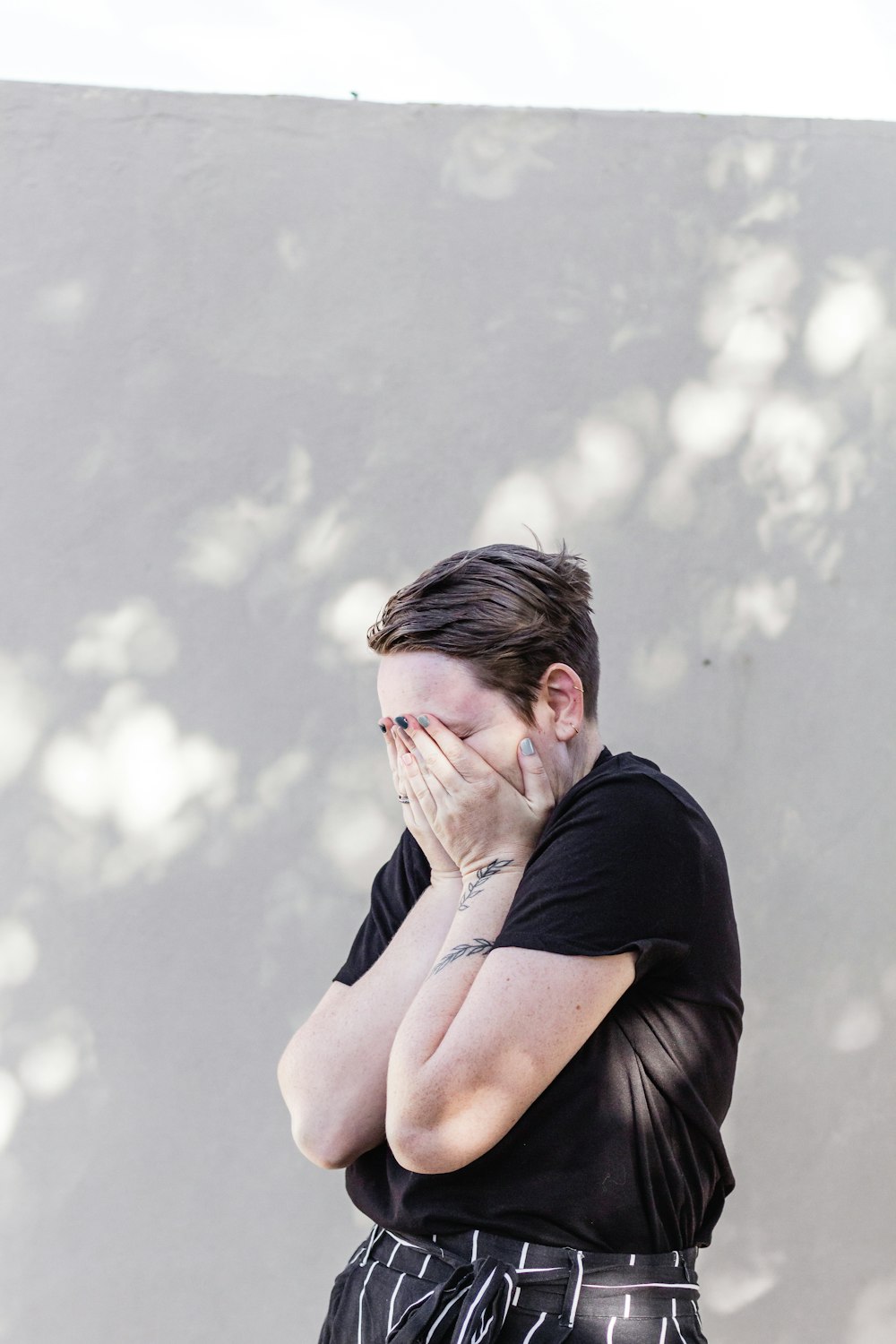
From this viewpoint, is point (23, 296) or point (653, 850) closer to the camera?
point (653, 850)

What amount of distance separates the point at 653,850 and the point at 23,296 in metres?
2.18

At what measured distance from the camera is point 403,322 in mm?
2799

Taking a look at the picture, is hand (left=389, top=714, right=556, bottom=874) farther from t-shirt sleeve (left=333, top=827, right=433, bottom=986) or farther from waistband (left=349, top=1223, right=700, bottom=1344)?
waistband (left=349, top=1223, right=700, bottom=1344)

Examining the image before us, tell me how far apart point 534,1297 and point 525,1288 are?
0.01 meters

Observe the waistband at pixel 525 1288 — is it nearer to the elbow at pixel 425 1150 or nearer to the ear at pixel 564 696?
the elbow at pixel 425 1150

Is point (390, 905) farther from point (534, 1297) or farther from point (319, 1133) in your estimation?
point (534, 1297)

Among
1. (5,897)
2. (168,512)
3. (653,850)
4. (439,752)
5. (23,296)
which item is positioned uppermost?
(23,296)

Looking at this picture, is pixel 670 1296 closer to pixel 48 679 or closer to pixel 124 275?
pixel 48 679

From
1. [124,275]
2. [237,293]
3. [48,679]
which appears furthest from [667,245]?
[48,679]

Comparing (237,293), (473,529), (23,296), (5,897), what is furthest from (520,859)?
(23,296)

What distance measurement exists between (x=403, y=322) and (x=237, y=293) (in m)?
0.40

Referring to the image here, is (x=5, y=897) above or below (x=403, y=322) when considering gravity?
below

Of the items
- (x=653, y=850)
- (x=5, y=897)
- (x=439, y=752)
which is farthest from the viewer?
(x=5, y=897)

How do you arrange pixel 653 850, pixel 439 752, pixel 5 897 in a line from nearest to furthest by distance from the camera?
pixel 653 850
pixel 439 752
pixel 5 897
